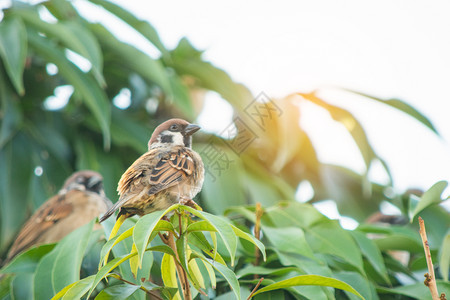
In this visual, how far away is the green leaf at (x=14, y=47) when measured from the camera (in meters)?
3.20

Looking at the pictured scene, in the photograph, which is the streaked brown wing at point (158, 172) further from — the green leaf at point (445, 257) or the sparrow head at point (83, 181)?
the sparrow head at point (83, 181)

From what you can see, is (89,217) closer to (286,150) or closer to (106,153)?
(106,153)

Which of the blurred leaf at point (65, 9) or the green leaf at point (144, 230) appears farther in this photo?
the blurred leaf at point (65, 9)

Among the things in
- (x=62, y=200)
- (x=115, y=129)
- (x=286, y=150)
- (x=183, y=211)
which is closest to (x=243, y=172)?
(x=286, y=150)

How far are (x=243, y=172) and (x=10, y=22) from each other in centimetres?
177

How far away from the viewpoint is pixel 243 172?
4.00m

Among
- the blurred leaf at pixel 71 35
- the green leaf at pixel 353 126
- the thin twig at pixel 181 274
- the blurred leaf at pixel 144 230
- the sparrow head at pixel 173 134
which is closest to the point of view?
the blurred leaf at pixel 144 230

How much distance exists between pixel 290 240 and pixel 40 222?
1.87 meters

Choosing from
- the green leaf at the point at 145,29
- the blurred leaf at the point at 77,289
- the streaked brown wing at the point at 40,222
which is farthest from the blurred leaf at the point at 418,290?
the green leaf at the point at 145,29

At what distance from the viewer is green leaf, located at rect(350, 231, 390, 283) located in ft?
7.61

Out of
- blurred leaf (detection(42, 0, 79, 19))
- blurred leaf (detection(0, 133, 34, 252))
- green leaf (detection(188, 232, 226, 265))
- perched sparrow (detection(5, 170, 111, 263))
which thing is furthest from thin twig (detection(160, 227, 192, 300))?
blurred leaf (detection(42, 0, 79, 19))

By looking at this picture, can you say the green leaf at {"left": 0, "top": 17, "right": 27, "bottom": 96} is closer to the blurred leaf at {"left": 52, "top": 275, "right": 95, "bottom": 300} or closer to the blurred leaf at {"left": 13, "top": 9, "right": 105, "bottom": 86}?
the blurred leaf at {"left": 13, "top": 9, "right": 105, "bottom": 86}

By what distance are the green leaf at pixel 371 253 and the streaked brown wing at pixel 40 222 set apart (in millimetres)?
1948

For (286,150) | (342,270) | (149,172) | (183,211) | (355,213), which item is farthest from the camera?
(355,213)
